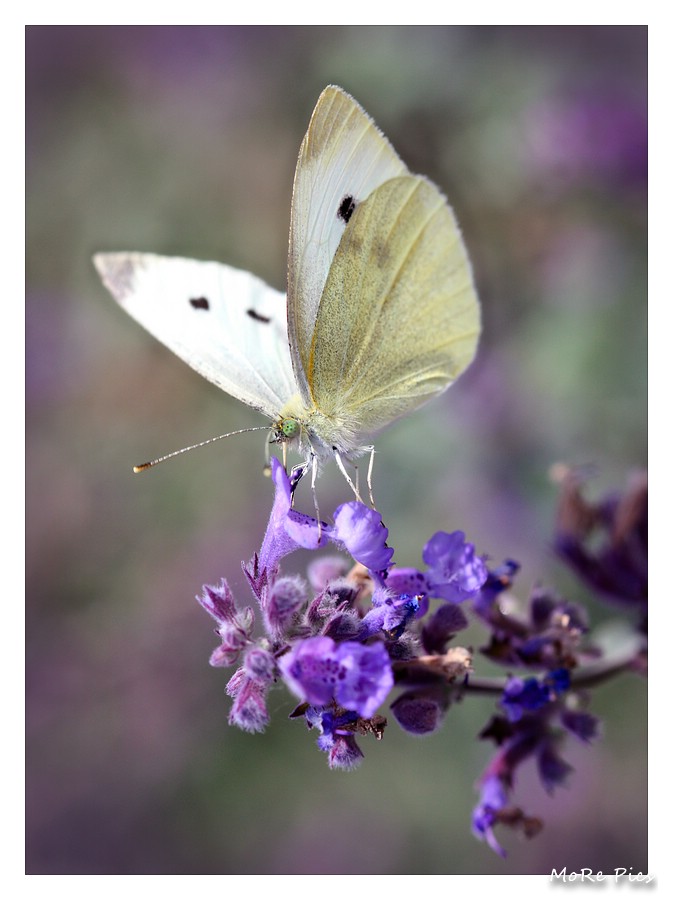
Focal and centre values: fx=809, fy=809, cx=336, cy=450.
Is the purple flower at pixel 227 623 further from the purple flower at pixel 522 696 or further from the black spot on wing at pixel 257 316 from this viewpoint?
the black spot on wing at pixel 257 316

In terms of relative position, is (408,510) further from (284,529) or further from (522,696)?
(284,529)

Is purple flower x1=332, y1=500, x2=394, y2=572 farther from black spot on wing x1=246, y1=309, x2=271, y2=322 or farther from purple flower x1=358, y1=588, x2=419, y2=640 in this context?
black spot on wing x1=246, y1=309, x2=271, y2=322

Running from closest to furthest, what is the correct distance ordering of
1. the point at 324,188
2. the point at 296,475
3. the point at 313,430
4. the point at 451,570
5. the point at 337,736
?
the point at 337,736
the point at 451,570
the point at 296,475
the point at 324,188
the point at 313,430

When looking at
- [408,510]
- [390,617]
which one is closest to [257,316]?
[390,617]

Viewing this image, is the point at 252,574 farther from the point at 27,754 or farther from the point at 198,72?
the point at 198,72

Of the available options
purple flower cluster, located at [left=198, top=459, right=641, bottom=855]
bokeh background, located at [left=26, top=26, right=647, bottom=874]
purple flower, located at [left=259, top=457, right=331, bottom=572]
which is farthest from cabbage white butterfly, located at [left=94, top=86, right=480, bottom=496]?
bokeh background, located at [left=26, top=26, right=647, bottom=874]

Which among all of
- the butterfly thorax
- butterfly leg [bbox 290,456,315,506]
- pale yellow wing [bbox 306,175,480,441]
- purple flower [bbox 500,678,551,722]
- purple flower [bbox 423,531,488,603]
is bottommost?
purple flower [bbox 500,678,551,722]
